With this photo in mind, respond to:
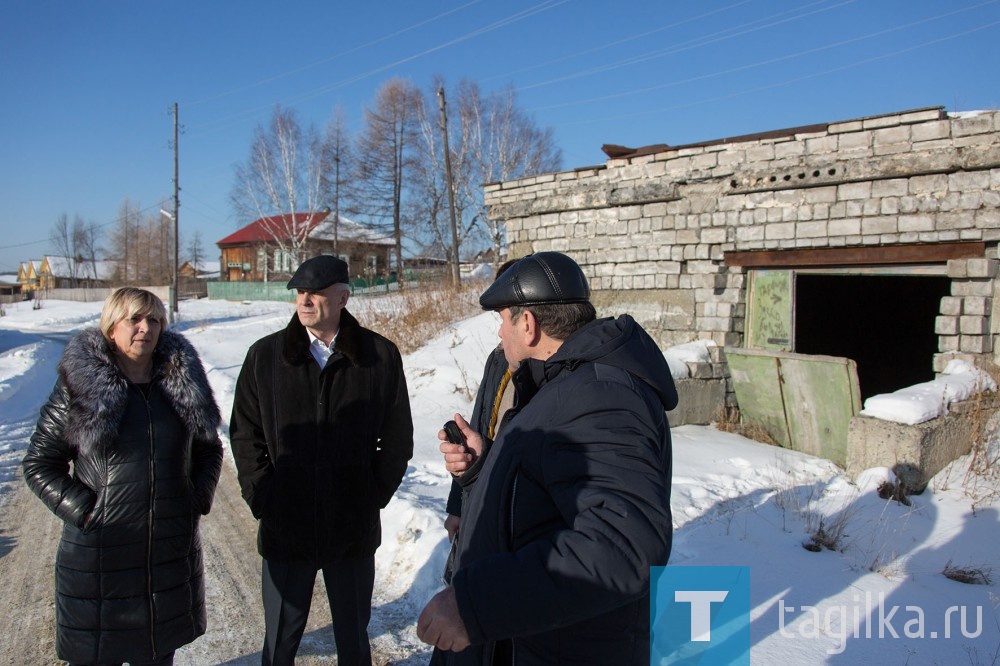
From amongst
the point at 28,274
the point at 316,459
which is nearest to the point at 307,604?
the point at 316,459

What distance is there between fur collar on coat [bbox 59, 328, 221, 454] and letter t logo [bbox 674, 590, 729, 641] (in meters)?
2.44

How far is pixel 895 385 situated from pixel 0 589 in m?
13.0

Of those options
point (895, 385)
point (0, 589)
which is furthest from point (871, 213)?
point (0, 589)

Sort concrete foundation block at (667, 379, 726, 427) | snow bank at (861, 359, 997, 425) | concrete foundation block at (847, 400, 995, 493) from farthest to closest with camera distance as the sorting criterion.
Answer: concrete foundation block at (667, 379, 726, 427) < snow bank at (861, 359, 997, 425) < concrete foundation block at (847, 400, 995, 493)

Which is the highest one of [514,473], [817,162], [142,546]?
[817,162]

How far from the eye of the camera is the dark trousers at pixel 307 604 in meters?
2.66

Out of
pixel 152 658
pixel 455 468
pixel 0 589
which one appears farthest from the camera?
pixel 0 589

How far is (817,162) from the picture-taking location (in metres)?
7.89

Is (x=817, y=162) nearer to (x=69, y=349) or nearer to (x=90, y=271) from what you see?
(x=69, y=349)

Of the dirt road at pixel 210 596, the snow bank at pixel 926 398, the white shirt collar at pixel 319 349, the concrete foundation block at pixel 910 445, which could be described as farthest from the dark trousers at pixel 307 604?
the snow bank at pixel 926 398

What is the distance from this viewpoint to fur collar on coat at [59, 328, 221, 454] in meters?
2.41

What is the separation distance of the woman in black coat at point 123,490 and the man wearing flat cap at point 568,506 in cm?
147

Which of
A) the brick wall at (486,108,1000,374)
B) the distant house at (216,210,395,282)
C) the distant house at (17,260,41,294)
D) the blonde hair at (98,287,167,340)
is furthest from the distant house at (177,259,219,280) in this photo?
the blonde hair at (98,287,167,340)

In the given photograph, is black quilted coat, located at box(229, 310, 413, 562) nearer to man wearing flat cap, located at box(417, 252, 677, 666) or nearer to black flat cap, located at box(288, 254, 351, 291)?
black flat cap, located at box(288, 254, 351, 291)
